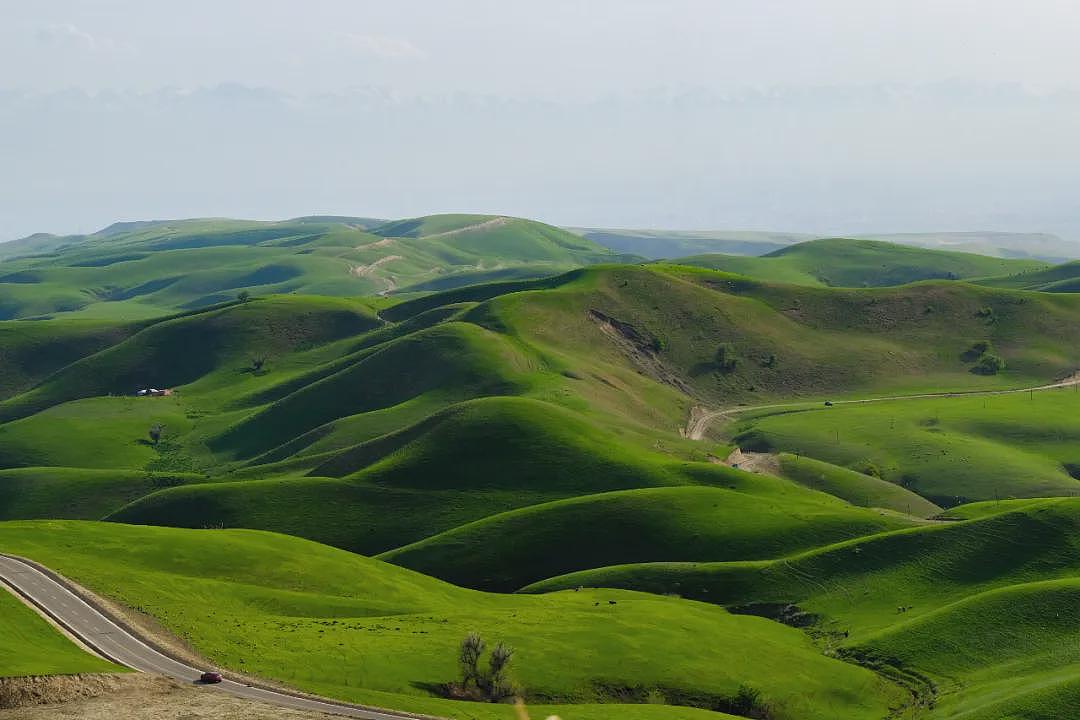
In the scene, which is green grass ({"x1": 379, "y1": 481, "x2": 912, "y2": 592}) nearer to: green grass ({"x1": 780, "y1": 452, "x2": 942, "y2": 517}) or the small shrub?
green grass ({"x1": 780, "y1": 452, "x2": 942, "y2": 517})

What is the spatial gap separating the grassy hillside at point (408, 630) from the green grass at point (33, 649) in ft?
29.3

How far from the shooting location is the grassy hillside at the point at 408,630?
80.4 m

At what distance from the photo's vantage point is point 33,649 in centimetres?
7025

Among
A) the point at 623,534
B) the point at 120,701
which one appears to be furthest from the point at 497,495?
the point at 120,701

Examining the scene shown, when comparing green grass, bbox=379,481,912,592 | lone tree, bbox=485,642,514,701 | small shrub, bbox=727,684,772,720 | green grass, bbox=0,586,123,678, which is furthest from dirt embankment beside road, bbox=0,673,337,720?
green grass, bbox=379,481,912,592

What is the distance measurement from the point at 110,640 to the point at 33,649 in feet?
23.5

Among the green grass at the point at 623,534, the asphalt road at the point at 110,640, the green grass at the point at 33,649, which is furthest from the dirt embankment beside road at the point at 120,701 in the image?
the green grass at the point at 623,534

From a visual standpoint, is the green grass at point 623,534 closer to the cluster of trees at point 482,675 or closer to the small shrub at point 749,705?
the small shrub at point 749,705

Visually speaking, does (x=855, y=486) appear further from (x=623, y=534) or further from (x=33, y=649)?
(x=33, y=649)

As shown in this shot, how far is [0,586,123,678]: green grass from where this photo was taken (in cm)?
6494

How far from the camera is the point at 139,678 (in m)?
67.4

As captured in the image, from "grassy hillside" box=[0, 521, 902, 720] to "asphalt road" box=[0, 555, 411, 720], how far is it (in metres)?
3.04

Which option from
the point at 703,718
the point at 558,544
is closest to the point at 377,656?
the point at 703,718

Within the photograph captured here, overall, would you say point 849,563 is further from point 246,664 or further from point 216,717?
point 216,717
